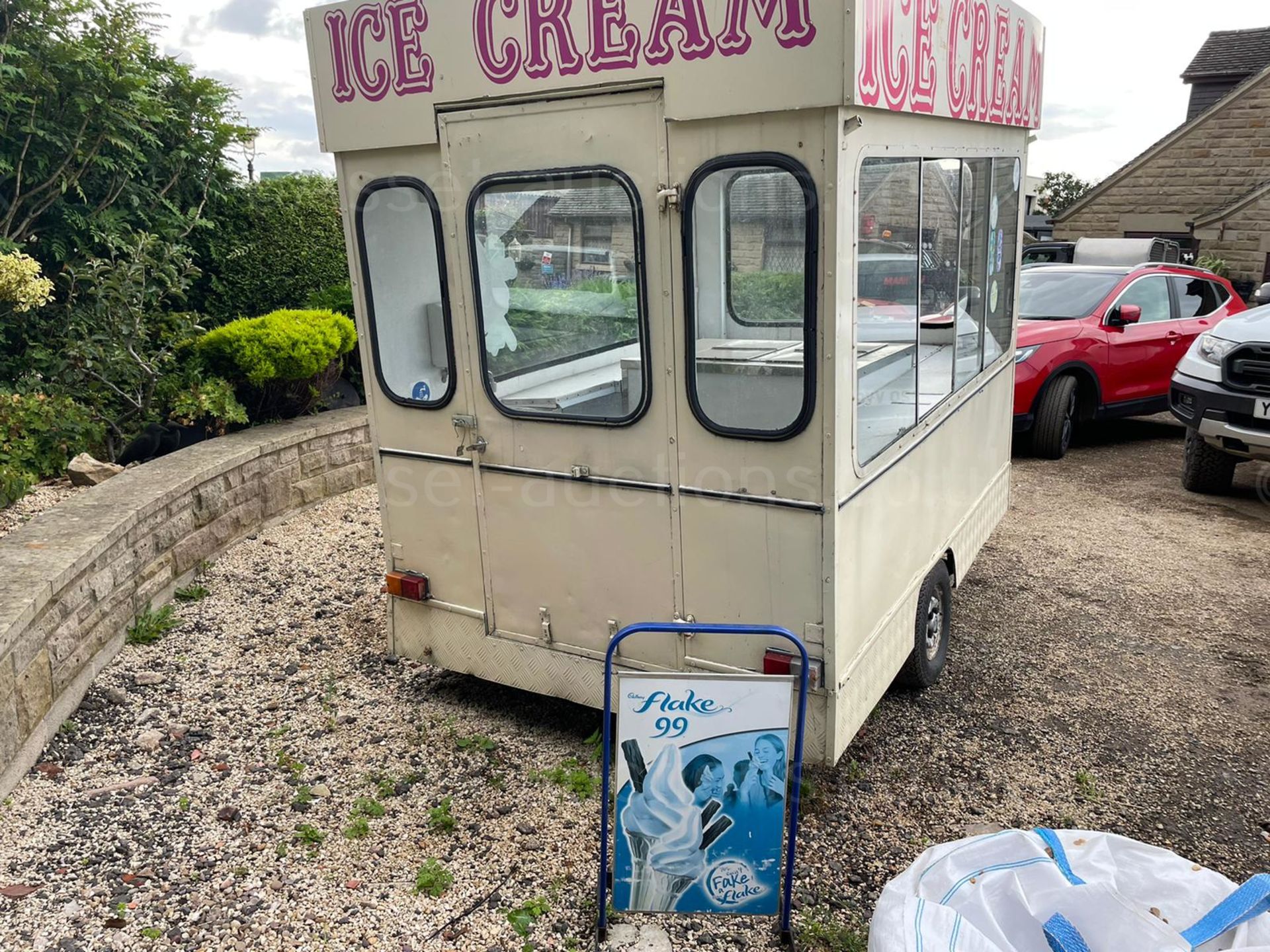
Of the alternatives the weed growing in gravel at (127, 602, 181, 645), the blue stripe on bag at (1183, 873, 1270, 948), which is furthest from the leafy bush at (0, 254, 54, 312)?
the blue stripe on bag at (1183, 873, 1270, 948)

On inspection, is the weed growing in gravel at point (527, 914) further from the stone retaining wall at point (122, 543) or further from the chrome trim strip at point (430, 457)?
the stone retaining wall at point (122, 543)

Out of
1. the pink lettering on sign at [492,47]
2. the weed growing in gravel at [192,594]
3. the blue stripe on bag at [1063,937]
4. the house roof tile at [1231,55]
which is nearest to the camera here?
the blue stripe on bag at [1063,937]

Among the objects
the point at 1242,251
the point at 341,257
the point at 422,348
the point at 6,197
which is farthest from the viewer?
the point at 1242,251

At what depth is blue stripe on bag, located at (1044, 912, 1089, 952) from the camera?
6.81ft

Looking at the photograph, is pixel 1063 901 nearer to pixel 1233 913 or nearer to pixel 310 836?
Answer: pixel 1233 913

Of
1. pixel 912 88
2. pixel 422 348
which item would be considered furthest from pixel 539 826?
pixel 912 88

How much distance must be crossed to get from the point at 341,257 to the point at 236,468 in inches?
127

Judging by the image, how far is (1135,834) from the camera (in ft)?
11.3

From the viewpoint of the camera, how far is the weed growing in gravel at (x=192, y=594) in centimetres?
536

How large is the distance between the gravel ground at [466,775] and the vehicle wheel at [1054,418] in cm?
308

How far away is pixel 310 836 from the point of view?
11.1ft

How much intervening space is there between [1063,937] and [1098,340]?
25.6 feet

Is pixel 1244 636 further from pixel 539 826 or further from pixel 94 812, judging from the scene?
pixel 94 812

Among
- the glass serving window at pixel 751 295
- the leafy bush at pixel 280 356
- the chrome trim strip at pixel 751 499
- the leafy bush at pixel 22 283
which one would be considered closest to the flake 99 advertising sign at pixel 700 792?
the chrome trim strip at pixel 751 499
